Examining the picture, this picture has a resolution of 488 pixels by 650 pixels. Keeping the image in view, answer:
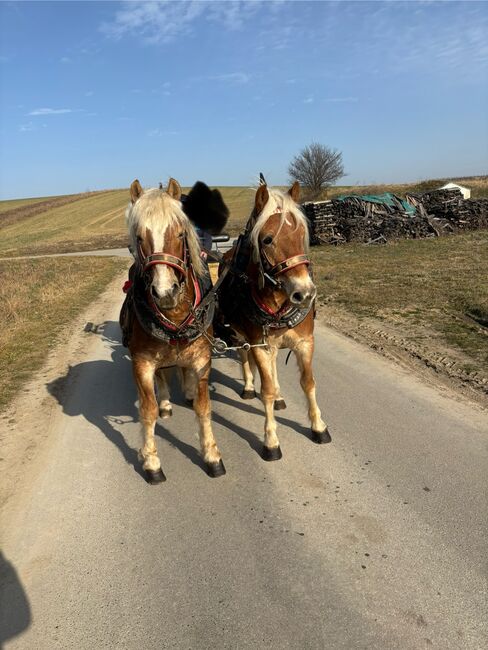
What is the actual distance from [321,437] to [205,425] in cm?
109

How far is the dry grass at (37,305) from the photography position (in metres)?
7.11

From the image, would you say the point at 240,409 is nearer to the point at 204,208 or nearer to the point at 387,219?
Answer: the point at 204,208

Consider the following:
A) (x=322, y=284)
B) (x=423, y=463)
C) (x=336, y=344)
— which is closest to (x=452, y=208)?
(x=322, y=284)

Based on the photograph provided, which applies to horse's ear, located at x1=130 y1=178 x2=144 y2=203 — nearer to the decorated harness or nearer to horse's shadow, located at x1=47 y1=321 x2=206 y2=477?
the decorated harness

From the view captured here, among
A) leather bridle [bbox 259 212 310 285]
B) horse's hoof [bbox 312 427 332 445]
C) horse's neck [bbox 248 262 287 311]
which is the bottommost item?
horse's hoof [bbox 312 427 332 445]

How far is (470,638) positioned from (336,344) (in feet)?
17.0

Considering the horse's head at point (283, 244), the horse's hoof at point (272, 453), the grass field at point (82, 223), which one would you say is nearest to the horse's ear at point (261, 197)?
the horse's head at point (283, 244)

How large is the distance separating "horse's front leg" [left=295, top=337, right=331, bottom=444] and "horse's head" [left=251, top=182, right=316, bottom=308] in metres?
0.74

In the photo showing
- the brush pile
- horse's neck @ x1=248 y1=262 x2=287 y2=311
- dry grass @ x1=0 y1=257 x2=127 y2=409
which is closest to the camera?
horse's neck @ x1=248 y1=262 x2=287 y2=311

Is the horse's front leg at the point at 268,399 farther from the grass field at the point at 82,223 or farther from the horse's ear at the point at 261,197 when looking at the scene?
the grass field at the point at 82,223

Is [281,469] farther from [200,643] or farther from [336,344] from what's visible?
[336,344]

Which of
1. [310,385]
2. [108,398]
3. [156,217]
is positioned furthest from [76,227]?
[156,217]

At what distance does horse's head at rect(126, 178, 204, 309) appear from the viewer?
2861 millimetres

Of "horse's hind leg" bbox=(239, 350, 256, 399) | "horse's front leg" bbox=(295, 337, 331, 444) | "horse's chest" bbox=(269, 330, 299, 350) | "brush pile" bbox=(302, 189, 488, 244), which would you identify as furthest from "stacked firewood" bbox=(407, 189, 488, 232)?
"horse's chest" bbox=(269, 330, 299, 350)
